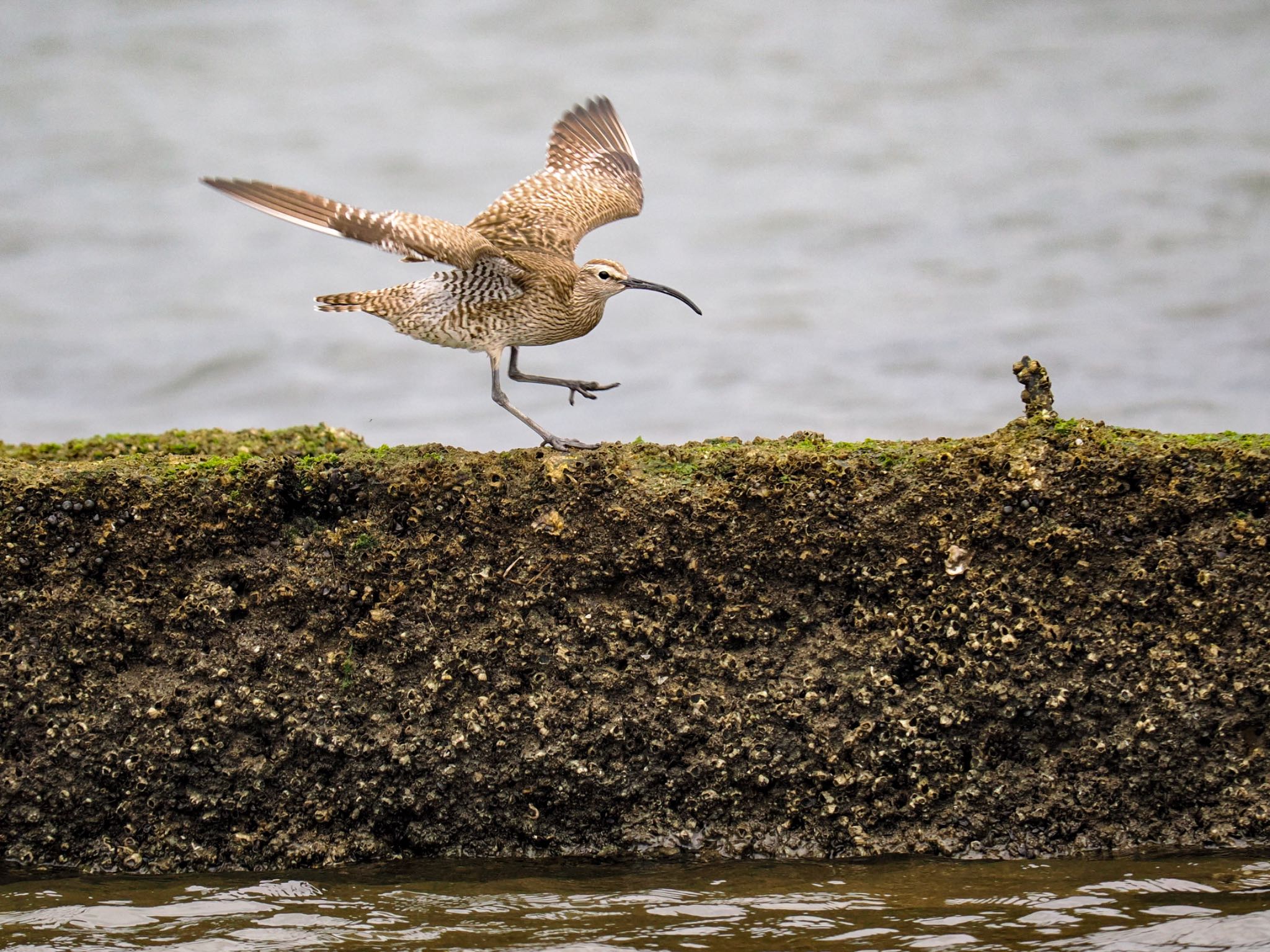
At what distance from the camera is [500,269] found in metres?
6.06

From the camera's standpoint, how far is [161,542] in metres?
4.35

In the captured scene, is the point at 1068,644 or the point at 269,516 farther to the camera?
the point at 269,516

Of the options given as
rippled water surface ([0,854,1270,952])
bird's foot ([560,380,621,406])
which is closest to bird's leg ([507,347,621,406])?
bird's foot ([560,380,621,406])

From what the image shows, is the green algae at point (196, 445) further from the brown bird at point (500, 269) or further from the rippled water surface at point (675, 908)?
the rippled water surface at point (675, 908)

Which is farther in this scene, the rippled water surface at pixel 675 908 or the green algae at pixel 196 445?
the green algae at pixel 196 445

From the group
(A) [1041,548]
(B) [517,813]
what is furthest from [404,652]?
(A) [1041,548]

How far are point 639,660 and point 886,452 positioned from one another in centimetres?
110

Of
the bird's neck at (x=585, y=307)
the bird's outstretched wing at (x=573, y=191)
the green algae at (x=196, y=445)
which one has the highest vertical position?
the bird's outstretched wing at (x=573, y=191)

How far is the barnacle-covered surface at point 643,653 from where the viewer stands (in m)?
4.11

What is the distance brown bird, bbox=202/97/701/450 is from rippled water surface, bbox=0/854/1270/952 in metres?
1.73

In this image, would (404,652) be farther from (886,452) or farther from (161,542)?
(886,452)

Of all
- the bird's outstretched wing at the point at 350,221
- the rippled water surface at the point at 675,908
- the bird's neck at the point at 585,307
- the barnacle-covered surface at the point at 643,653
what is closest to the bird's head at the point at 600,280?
the bird's neck at the point at 585,307

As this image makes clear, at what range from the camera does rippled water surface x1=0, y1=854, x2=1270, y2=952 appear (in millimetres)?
3801

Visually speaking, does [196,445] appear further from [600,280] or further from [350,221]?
[600,280]
